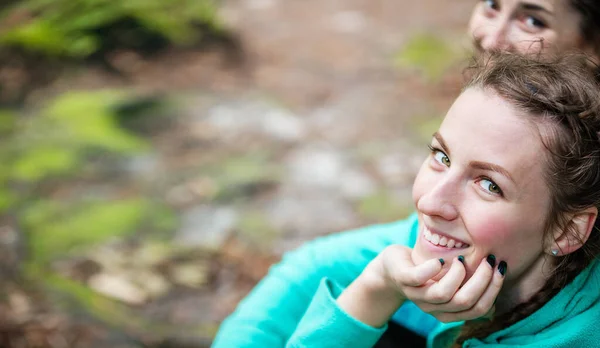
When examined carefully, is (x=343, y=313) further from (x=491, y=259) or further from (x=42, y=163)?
(x=42, y=163)

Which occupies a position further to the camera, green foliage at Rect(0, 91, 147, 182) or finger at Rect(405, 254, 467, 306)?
green foliage at Rect(0, 91, 147, 182)

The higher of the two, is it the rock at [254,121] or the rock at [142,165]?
the rock at [254,121]

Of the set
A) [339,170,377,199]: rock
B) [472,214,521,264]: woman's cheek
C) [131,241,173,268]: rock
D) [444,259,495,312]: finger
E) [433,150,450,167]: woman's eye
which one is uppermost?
[339,170,377,199]: rock

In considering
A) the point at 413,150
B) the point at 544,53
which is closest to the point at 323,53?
the point at 413,150

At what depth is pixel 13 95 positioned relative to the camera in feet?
15.7

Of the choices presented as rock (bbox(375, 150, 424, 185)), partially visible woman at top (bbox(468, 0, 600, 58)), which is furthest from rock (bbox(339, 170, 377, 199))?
partially visible woman at top (bbox(468, 0, 600, 58))

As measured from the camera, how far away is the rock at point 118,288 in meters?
3.33

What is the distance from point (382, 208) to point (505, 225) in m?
2.41

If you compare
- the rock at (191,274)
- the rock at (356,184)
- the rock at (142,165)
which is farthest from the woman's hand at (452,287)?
the rock at (142,165)

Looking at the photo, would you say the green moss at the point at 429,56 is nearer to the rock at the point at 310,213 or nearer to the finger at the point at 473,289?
the rock at the point at 310,213

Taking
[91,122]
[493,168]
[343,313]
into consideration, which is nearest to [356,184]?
[91,122]

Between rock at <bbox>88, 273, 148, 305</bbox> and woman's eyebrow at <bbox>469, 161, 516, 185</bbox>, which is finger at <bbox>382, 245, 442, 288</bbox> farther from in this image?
rock at <bbox>88, 273, 148, 305</bbox>

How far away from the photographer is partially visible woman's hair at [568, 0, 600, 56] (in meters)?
2.19

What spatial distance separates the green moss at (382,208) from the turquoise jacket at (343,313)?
1637 mm
